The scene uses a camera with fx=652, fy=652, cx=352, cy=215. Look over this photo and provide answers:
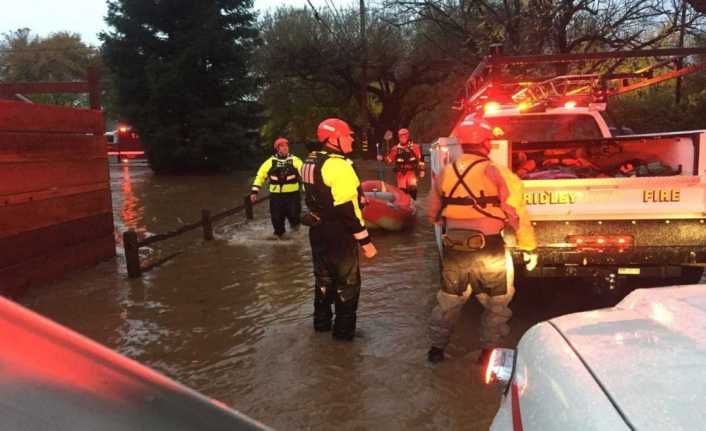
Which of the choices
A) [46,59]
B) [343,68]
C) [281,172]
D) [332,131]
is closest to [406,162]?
[281,172]

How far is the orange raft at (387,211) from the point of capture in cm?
1077

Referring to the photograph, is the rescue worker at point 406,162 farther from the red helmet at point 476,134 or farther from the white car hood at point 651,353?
the white car hood at point 651,353

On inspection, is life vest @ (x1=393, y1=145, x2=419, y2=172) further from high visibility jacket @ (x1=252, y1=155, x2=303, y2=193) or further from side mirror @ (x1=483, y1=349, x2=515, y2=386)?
side mirror @ (x1=483, y1=349, x2=515, y2=386)

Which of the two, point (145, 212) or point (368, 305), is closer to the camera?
point (368, 305)

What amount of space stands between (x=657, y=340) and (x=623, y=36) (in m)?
22.1

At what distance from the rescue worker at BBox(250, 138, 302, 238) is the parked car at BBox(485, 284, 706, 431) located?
334 inches

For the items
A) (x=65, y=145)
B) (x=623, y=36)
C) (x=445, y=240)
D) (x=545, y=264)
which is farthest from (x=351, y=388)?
(x=623, y=36)

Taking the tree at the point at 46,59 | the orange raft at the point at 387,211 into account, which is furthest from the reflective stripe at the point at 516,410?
the tree at the point at 46,59

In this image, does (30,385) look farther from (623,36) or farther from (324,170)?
(623,36)

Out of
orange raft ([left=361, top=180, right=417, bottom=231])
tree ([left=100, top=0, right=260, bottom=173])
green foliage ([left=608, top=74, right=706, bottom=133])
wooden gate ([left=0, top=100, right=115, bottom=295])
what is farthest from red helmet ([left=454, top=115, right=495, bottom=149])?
tree ([left=100, top=0, right=260, bottom=173])

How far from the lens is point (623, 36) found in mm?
21547

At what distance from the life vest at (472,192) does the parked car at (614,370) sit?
91.7 inches

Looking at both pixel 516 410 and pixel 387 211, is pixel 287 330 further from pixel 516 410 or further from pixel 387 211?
pixel 387 211

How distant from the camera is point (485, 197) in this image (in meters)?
4.77
